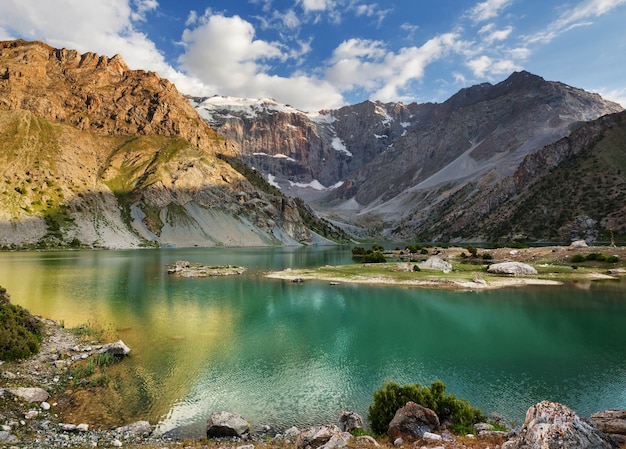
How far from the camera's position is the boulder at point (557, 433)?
8.69 metres

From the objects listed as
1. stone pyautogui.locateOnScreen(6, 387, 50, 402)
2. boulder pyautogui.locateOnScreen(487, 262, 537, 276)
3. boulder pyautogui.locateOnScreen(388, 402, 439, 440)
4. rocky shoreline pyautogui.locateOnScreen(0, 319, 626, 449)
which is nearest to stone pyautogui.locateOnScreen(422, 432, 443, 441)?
rocky shoreline pyautogui.locateOnScreen(0, 319, 626, 449)

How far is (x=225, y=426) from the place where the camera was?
14.9 meters

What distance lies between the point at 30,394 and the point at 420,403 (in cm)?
1774

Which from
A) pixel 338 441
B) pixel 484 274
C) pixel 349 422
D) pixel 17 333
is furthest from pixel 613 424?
pixel 484 274

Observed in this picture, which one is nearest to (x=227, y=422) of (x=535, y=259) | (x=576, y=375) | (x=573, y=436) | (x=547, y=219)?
(x=573, y=436)

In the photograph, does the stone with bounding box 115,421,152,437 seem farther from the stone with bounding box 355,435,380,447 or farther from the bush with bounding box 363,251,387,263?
the bush with bounding box 363,251,387,263

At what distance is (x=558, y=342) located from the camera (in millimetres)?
28719

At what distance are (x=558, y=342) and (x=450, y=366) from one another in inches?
456

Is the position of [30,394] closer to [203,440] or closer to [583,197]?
[203,440]

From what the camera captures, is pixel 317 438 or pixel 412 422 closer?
pixel 317 438

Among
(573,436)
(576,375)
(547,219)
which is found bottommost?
(576,375)

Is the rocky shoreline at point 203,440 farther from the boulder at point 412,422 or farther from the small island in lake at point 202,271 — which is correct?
the small island in lake at point 202,271

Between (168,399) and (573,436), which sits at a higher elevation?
(573,436)

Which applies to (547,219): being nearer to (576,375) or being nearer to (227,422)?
(576,375)
